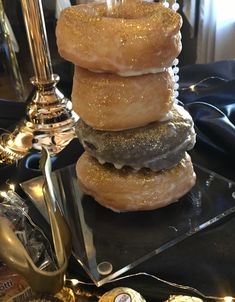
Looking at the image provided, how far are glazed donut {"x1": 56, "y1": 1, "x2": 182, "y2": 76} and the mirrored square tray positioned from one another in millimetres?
194

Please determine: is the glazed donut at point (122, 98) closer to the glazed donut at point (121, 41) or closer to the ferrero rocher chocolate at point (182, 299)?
the glazed donut at point (121, 41)

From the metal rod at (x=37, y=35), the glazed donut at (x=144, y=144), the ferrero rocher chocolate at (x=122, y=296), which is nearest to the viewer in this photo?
the ferrero rocher chocolate at (x=122, y=296)

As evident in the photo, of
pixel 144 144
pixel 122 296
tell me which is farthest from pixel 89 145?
pixel 122 296

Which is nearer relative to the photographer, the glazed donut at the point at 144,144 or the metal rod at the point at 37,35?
the glazed donut at the point at 144,144

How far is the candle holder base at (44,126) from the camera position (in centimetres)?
79

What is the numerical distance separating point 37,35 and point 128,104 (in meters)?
0.32

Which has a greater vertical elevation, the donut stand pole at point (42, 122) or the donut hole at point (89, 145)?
the donut hole at point (89, 145)

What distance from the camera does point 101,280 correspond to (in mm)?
474

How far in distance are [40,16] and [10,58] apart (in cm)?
45

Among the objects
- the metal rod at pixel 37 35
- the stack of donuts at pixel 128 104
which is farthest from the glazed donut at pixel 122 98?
the metal rod at pixel 37 35

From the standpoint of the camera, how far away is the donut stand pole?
2.55 ft

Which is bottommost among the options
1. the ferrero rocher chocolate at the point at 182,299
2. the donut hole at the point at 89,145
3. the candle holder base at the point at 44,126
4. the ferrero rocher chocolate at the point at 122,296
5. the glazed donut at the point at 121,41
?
the candle holder base at the point at 44,126

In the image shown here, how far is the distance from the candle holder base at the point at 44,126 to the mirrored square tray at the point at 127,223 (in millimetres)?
150

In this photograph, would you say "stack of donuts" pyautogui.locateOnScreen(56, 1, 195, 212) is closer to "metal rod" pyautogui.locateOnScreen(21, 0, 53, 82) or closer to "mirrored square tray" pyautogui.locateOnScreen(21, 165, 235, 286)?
"mirrored square tray" pyautogui.locateOnScreen(21, 165, 235, 286)
